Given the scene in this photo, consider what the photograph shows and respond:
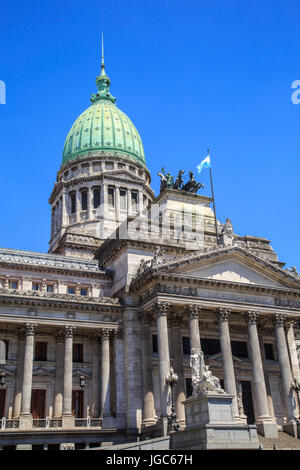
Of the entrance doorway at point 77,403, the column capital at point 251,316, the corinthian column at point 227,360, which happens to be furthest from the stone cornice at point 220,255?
the entrance doorway at point 77,403

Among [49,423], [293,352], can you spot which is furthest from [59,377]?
[293,352]

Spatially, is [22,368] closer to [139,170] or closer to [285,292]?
[285,292]

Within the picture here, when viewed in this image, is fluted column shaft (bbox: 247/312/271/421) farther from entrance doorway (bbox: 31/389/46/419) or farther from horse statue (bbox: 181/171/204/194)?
horse statue (bbox: 181/171/204/194)

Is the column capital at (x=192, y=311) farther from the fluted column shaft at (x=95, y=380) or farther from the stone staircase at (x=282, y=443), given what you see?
the stone staircase at (x=282, y=443)

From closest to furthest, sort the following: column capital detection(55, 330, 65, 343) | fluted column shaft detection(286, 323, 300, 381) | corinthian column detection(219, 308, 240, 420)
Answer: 1. corinthian column detection(219, 308, 240, 420)
2. column capital detection(55, 330, 65, 343)
3. fluted column shaft detection(286, 323, 300, 381)

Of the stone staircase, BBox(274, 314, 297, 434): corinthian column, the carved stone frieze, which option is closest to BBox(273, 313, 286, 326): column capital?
BBox(274, 314, 297, 434): corinthian column

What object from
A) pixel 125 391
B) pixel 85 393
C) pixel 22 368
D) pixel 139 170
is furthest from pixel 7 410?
pixel 139 170

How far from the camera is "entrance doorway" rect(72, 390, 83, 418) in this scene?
48.4 m

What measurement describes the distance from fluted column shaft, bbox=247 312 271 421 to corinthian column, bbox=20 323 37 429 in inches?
771

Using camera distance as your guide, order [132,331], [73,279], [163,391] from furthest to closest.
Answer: [73,279] → [132,331] → [163,391]

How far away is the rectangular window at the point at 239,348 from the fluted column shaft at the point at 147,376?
10392 mm

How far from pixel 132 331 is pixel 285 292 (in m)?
15.5

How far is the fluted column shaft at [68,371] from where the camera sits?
150 ft

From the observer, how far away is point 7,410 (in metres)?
46.1
